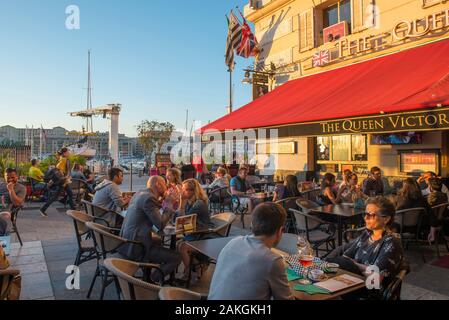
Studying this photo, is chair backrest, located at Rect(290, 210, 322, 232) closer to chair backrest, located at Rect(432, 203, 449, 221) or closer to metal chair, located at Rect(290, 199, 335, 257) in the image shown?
metal chair, located at Rect(290, 199, 335, 257)

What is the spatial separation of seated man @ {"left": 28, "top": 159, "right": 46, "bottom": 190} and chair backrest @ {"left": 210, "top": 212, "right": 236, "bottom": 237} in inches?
337

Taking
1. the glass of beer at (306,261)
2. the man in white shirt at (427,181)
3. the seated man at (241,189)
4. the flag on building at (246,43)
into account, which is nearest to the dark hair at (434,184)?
the man in white shirt at (427,181)

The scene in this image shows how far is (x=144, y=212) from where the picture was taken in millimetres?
3748

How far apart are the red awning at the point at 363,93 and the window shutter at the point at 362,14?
116 cm

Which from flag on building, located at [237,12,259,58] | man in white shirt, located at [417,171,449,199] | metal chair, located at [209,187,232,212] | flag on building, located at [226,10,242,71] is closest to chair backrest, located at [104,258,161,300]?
man in white shirt, located at [417,171,449,199]

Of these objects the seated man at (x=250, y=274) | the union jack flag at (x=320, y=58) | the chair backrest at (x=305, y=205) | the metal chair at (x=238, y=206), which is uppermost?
the union jack flag at (x=320, y=58)

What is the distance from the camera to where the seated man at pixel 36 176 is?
35.5ft

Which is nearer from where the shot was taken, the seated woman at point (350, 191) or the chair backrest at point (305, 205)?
the chair backrest at point (305, 205)

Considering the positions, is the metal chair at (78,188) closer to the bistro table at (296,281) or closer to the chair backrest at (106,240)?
the chair backrest at (106,240)

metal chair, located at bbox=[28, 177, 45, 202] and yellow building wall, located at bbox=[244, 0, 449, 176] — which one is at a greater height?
yellow building wall, located at bbox=[244, 0, 449, 176]

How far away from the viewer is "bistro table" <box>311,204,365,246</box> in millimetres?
5109

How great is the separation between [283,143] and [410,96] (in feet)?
22.2
